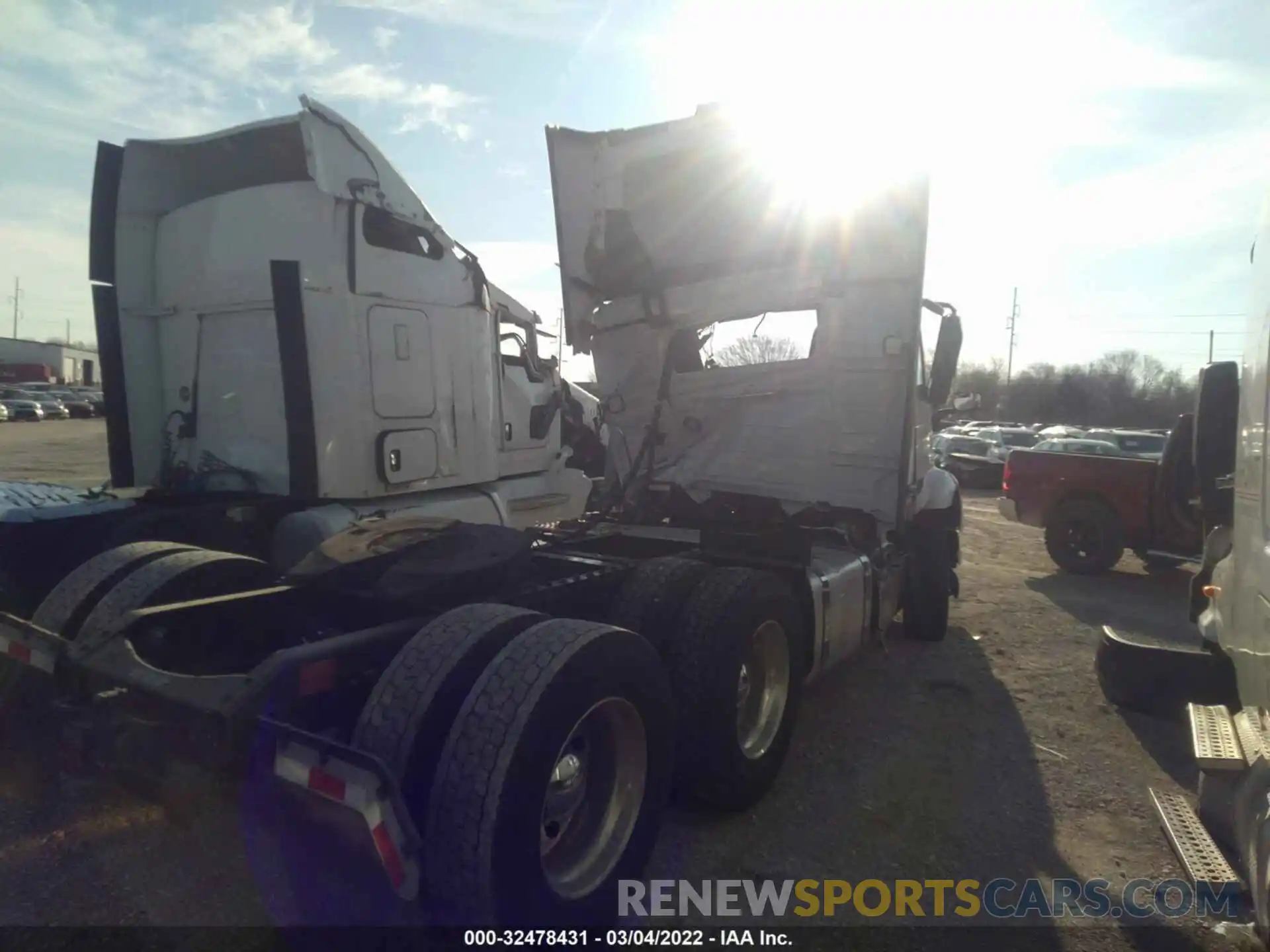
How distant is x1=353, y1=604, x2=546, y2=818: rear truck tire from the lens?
2578mm

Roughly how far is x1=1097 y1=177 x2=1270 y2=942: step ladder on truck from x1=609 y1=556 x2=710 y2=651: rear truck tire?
7.13ft

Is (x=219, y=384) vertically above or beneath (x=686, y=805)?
above

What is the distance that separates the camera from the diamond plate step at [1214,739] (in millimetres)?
3166

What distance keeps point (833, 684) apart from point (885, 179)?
11.5 ft

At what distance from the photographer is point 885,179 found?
559 centimetres

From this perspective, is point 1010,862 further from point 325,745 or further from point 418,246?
point 418,246

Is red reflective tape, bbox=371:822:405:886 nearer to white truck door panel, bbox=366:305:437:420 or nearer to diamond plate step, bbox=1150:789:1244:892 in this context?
diamond plate step, bbox=1150:789:1244:892

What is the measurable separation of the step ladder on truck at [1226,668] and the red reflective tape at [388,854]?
100 inches

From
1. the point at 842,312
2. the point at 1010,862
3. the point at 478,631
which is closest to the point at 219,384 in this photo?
the point at 478,631

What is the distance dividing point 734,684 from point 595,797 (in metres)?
0.96

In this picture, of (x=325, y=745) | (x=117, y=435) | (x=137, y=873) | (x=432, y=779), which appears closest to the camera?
(x=325, y=745)

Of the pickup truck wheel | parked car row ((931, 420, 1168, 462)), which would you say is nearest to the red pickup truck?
parked car row ((931, 420, 1168, 462))

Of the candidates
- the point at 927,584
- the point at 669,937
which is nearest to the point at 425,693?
the point at 669,937

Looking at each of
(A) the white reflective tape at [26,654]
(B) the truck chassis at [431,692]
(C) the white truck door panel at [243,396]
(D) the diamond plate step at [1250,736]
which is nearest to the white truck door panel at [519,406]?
(C) the white truck door panel at [243,396]
